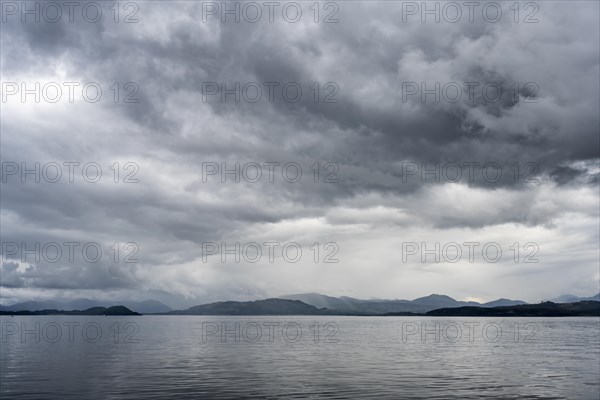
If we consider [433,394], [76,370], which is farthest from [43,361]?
[433,394]

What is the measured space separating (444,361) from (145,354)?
227 ft

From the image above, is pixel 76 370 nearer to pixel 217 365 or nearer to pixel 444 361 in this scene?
pixel 217 365

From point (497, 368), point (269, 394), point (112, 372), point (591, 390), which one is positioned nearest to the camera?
point (269, 394)

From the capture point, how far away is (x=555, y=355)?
117 meters

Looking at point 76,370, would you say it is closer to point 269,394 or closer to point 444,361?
point 269,394

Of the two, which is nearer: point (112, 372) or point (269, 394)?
point (269, 394)

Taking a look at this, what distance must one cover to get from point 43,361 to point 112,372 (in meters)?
26.8

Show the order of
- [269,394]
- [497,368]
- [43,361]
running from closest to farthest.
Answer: [269,394] < [497,368] < [43,361]

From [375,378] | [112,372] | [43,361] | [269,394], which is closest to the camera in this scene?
[269,394]

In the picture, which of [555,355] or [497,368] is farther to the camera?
[555,355]

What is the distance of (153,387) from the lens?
67.9 meters

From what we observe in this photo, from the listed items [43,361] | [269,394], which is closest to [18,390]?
[269,394]

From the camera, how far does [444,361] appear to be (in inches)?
3996

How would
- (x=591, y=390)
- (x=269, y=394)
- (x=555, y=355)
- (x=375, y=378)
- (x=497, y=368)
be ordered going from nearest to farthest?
(x=269, y=394) < (x=591, y=390) < (x=375, y=378) < (x=497, y=368) < (x=555, y=355)
